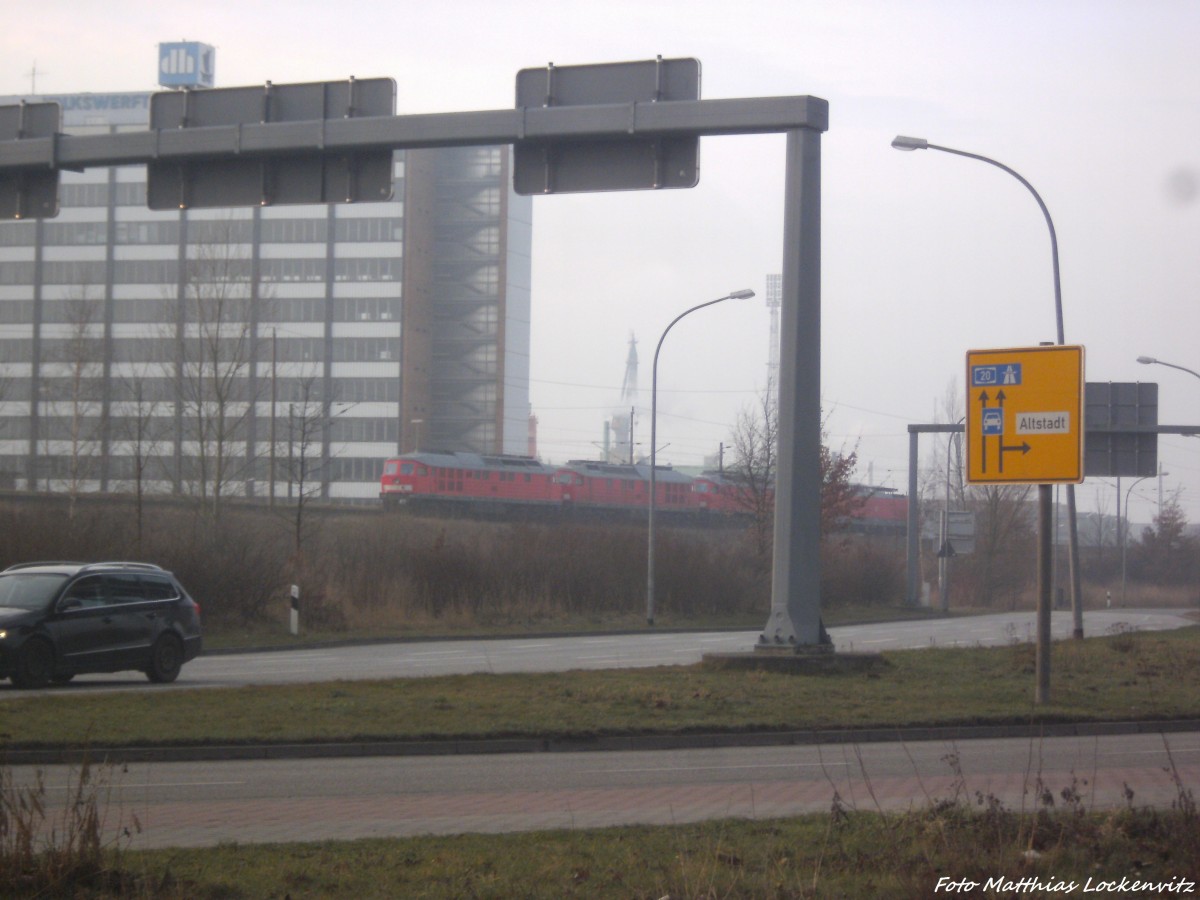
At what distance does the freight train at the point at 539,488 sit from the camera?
6238cm

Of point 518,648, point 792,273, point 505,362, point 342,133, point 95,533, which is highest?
point 505,362

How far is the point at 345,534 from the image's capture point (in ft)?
136

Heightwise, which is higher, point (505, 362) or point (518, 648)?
point (505, 362)

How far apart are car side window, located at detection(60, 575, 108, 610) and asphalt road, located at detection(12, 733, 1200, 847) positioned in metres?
7.77

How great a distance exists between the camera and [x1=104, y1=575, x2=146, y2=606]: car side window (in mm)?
19547

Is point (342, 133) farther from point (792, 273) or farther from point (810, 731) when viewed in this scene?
point (810, 731)

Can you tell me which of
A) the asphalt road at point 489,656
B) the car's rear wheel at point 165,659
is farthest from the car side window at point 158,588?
the asphalt road at point 489,656

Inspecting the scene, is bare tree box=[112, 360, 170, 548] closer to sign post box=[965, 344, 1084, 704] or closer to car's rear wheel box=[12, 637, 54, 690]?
car's rear wheel box=[12, 637, 54, 690]

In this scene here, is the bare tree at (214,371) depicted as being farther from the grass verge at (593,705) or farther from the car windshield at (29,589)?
the grass verge at (593,705)

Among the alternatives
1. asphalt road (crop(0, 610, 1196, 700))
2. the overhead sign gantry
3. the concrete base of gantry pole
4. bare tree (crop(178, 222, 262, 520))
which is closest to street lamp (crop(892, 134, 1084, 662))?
asphalt road (crop(0, 610, 1196, 700))

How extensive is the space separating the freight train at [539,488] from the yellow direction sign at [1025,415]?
42548 mm

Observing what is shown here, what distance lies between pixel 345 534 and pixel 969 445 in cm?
2880

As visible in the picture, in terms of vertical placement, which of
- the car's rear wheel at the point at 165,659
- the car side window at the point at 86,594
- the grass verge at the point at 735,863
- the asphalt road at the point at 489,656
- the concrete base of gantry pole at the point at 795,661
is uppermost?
the car side window at the point at 86,594

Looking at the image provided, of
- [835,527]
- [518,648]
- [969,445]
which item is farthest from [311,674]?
[835,527]
